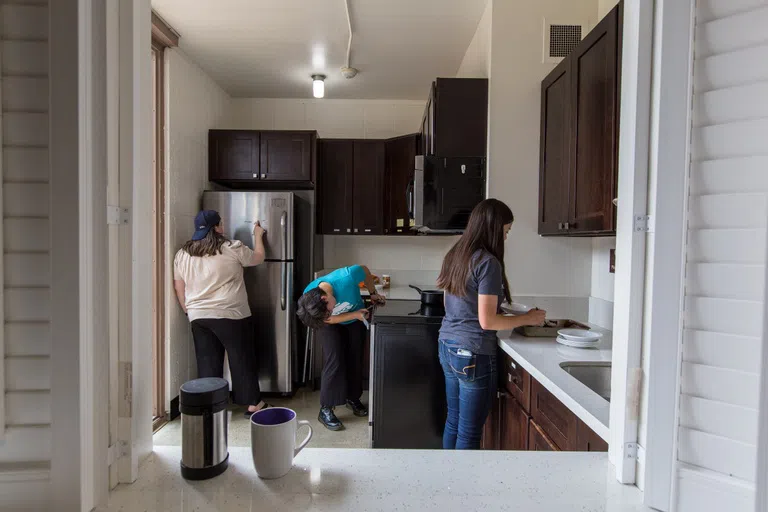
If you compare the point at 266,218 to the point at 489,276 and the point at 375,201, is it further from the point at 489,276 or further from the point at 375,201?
the point at 489,276

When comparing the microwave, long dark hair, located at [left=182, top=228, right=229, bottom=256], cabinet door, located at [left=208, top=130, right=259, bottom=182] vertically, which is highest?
cabinet door, located at [left=208, top=130, right=259, bottom=182]

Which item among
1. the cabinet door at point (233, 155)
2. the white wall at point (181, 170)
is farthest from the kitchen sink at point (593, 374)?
the cabinet door at point (233, 155)

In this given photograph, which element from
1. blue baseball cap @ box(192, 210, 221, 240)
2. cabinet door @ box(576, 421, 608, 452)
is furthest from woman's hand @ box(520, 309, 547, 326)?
blue baseball cap @ box(192, 210, 221, 240)

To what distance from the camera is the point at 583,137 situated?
193 cm

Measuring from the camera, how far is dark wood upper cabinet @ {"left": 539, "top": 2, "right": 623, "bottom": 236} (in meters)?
1.67

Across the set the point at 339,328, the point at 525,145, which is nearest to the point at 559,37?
the point at 525,145

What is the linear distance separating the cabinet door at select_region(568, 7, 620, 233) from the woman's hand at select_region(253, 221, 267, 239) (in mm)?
2211

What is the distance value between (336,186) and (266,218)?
0.81 meters


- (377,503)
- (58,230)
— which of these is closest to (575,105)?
(377,503)

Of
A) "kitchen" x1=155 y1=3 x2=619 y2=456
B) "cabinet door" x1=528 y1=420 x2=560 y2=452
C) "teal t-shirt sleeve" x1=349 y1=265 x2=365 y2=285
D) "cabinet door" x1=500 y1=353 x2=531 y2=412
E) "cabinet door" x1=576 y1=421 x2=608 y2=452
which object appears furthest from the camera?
"teal t-shirt sleeve" x1=349 y1=265 x2=365 y2=285

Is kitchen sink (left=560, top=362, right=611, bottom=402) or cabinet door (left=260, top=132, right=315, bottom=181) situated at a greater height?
cabinet door (left=260, top=132, right=315, bottom=181)

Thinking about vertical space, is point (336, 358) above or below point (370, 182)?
below

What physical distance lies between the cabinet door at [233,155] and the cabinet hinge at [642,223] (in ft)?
11.2

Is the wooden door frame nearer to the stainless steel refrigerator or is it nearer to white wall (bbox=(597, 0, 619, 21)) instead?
the stainless steel refrigerator
